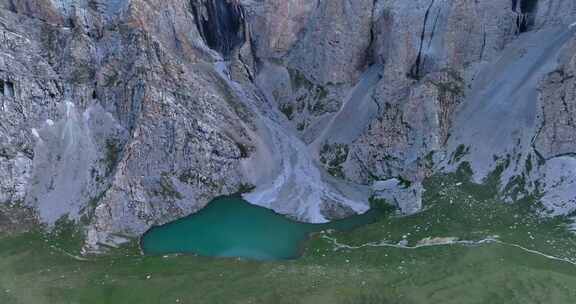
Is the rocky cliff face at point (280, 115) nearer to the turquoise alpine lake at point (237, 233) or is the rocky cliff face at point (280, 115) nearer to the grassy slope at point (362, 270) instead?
the turquoise alpine lake at point (237, 233)

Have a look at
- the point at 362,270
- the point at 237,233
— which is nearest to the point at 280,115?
the point at 237,233

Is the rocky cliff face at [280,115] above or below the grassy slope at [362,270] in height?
above

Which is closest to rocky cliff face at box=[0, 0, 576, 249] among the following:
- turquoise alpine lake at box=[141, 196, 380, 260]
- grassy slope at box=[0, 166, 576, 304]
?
turquoise alpine lake at box=[141, 196, 380, 260]

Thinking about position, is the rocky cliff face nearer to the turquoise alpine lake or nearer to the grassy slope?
the turquoise alpine lake

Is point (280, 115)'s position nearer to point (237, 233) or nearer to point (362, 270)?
point (237, 233)

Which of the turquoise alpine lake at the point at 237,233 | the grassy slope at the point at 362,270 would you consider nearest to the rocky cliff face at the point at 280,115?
the turquoise alpine lake at the point at 237,233

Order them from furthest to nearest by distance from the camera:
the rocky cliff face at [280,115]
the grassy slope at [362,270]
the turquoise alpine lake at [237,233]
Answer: the rocky cliff face at [280,115] < the turquoise alpine lake at [237,233] < the grassy slope at [362,270]

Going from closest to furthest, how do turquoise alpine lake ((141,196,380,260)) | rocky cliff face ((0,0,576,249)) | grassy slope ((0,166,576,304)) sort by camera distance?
grassy slope ((0,166,576,304)) < turquoise alpine lake ((141,196,380,260)) < rocky cliff face ((0,0,576,249))
